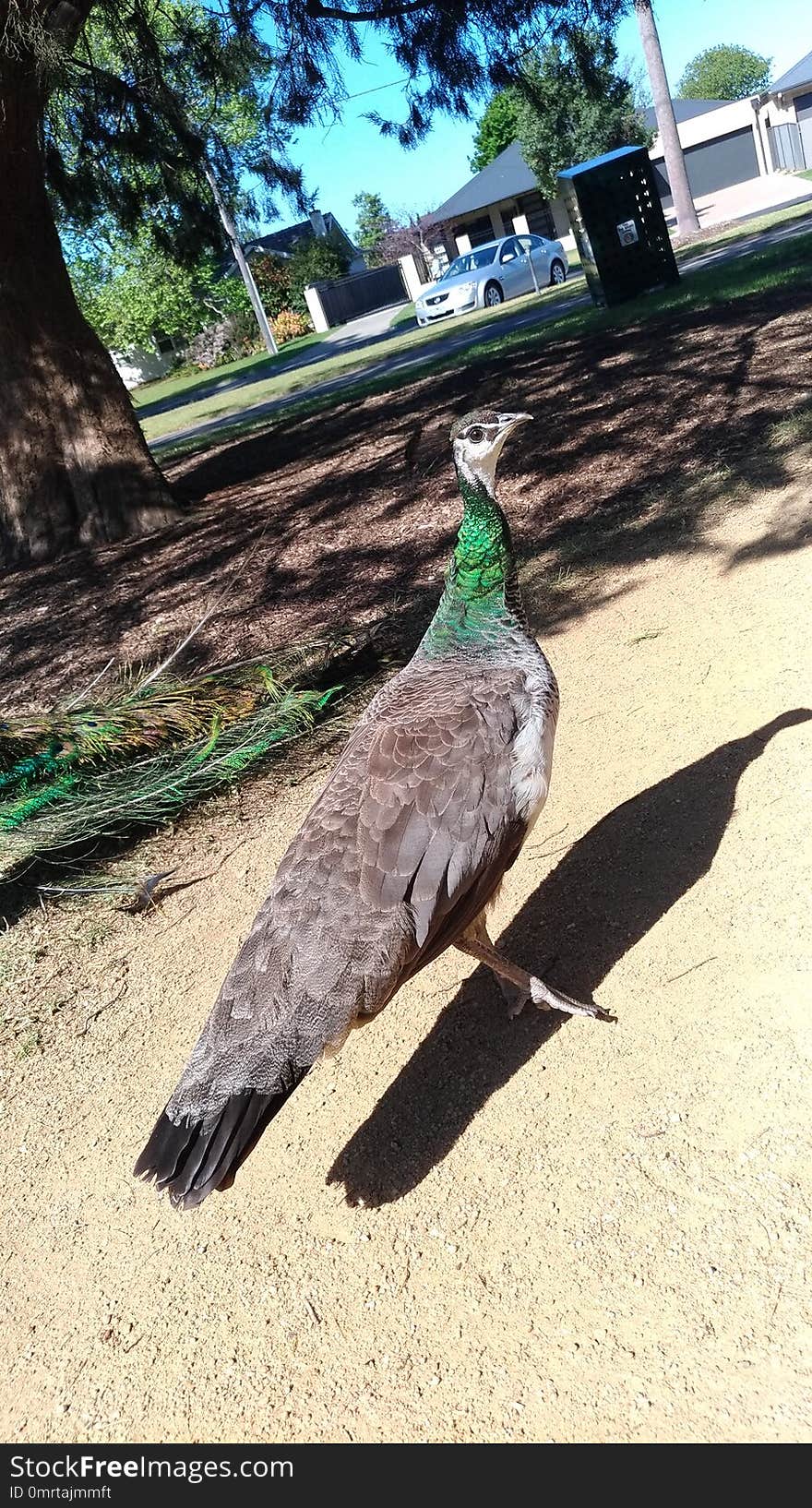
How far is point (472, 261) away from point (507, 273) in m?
1.78

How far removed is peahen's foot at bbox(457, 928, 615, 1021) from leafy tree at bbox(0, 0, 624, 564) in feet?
28.0

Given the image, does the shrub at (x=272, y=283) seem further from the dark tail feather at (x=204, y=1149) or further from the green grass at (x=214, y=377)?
the dark tail feather at (x=204, y=1149)

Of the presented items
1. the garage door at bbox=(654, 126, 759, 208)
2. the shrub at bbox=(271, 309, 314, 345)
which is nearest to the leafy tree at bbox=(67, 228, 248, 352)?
the shrub at bbox=(271, 309, 314, 345)

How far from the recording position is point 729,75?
394 feet

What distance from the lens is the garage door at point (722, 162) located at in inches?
2239

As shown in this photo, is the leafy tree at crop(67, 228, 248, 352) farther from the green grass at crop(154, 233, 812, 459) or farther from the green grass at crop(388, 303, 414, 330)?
the green grass at crop(154, 233, 812, 459)

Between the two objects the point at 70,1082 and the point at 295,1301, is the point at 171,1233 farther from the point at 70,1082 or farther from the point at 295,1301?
the point at 70,1082

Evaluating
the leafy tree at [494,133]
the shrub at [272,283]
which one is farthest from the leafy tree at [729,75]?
the shrub at [272,283]

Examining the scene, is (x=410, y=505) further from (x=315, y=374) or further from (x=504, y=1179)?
(x=315, y=374)

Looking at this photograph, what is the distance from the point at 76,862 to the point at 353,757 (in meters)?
2.47

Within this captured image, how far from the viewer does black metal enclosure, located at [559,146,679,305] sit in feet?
52.0

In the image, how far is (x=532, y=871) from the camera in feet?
15.1

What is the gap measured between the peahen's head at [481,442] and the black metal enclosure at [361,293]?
51298 mm
